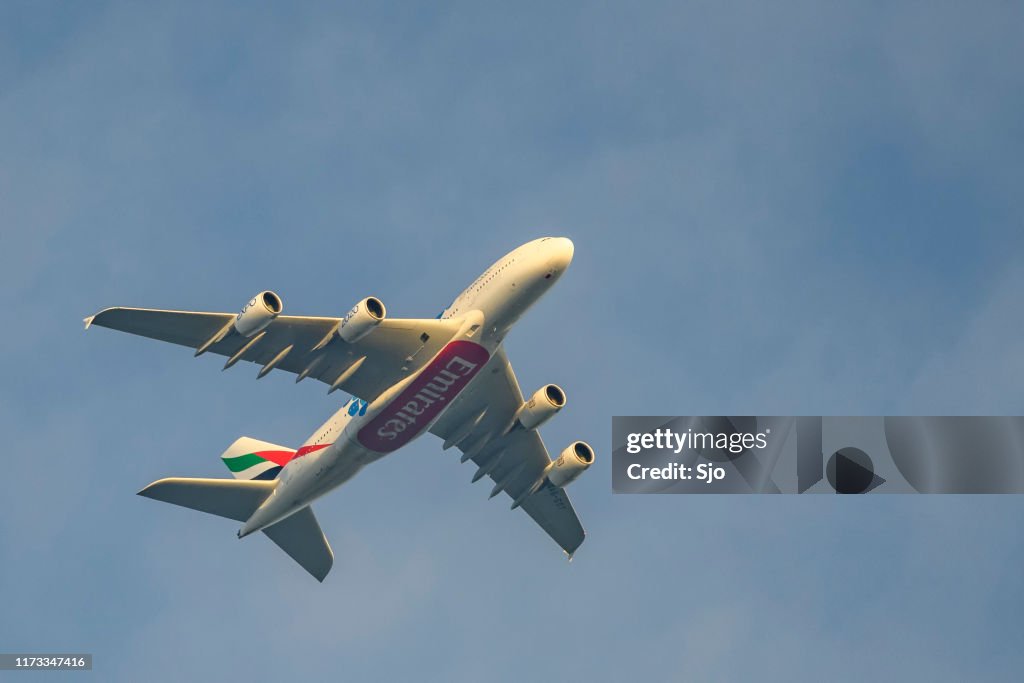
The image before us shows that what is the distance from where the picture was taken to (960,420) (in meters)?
72.3

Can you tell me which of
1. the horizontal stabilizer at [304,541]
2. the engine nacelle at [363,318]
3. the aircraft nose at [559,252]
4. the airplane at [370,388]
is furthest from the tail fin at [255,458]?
the aircraft nose at [559,252]

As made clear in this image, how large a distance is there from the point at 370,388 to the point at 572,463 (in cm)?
1166

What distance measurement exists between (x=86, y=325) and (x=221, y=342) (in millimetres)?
5814

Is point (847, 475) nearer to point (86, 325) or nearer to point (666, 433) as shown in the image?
point (666, 433)

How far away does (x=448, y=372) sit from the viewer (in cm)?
6906

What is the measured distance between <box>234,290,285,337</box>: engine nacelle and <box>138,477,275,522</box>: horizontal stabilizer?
10331 mm

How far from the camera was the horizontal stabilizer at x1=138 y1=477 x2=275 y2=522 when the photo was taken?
73.9m

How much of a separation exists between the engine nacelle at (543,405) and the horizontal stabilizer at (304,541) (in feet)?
40.9

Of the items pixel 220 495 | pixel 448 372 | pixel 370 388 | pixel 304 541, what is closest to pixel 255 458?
pixel 220 495

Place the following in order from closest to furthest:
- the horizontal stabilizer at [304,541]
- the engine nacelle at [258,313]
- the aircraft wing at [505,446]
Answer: the engine nacelle at [258,313], the aircraft wing at [505,446], the horizontal stabilizer at [304,541]

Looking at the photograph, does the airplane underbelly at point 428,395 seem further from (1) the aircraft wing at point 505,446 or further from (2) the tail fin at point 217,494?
(2) the tail fin at point 217,494

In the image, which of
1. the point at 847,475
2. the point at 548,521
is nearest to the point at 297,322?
the point at 548,521

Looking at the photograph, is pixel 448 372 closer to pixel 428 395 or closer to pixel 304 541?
pixel 428 395

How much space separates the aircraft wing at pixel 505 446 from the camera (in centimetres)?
7525
